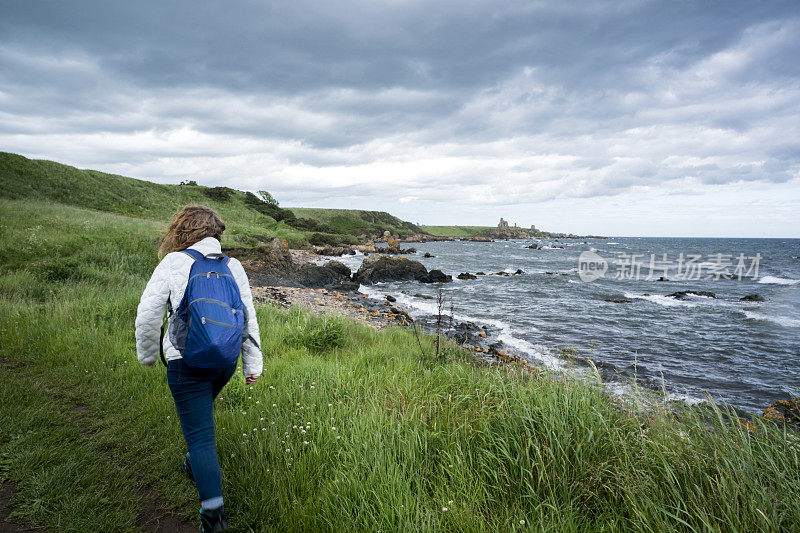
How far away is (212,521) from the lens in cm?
256

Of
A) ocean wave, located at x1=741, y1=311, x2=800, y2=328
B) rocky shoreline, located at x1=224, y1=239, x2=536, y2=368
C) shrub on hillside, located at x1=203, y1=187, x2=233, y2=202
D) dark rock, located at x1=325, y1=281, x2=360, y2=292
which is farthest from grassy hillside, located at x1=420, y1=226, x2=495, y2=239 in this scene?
ocean wave, located at x1=741, y1=311, x2=800, y2=328

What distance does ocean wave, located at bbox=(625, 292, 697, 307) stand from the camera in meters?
21.2

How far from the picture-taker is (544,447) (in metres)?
2.73

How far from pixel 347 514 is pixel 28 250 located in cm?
1580

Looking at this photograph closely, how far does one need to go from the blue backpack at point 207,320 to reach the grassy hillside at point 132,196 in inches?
1066

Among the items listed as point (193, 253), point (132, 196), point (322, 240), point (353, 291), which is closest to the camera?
point (193, 253)

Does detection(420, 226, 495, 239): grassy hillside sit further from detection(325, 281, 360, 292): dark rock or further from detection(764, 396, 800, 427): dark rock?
detection(764, 396, 800, 427): dark rock

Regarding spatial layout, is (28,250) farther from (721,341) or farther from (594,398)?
(721,341)

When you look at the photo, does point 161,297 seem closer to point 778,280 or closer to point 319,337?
point 319,337

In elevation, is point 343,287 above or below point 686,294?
below

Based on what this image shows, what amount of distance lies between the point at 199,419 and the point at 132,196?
50153 mm

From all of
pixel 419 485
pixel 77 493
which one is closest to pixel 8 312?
pixel 77 493

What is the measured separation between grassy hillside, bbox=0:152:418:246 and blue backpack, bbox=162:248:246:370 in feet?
88.8

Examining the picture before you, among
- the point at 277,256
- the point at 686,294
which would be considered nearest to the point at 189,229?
the point at 277,256
